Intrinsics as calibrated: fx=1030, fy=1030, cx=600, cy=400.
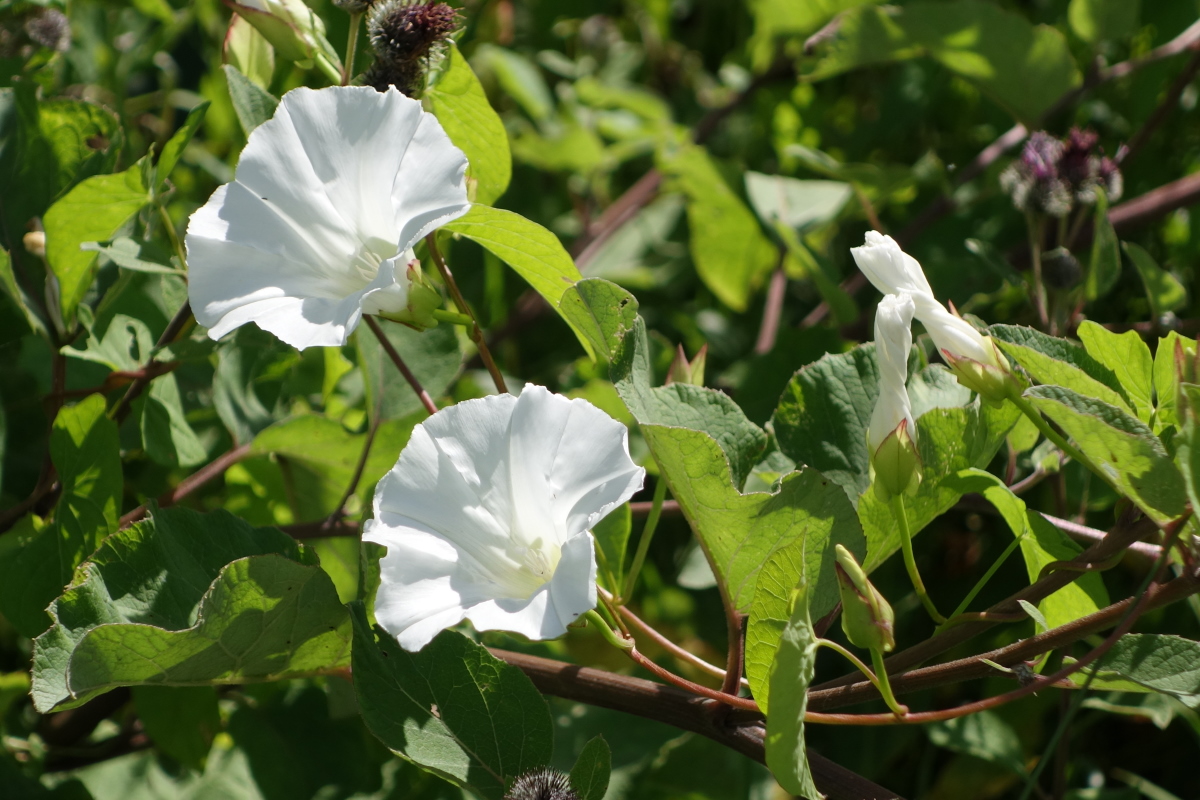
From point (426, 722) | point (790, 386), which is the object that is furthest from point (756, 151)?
point (426, 722)

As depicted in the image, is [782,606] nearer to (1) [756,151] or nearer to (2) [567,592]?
(2) [567,592]

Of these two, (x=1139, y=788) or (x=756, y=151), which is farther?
(x=756, y=151)

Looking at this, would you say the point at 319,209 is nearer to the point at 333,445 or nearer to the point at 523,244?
the point at 523,244

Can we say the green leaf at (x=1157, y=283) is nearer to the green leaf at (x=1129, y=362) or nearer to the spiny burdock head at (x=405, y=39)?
the green leaf at (x=1129, y=362)

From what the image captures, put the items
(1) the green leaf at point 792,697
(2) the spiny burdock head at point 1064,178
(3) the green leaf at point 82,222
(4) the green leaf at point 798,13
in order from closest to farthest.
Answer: (1) the green leaf at point 792,697
(3) the green leaf at point 82,222
(2) the spiny burdock head at point 1064,178
(4) the green leaf at point 798,13

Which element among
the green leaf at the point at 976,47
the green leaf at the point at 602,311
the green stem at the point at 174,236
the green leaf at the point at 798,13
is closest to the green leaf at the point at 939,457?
the green leaf at the point at 602,311
